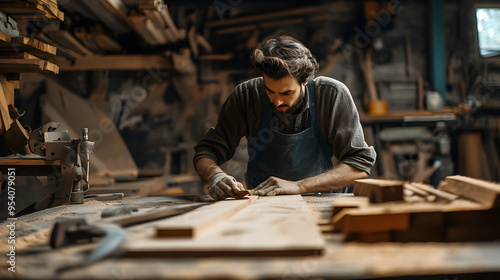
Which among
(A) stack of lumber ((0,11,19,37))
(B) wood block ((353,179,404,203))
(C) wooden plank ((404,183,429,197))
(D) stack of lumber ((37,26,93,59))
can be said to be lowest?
(C) wooden plank ((404,183,429,197))

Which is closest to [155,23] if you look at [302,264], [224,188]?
[224,188]

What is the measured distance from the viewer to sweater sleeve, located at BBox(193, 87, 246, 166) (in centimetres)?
296

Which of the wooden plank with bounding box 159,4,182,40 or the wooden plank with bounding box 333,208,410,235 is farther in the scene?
the wooden plank with bounding box 159,4,182,40

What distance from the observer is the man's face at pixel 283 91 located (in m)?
2.64

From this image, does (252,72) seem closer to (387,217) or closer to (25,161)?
(25,161)

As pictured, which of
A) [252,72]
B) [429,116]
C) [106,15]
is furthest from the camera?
[252,72]

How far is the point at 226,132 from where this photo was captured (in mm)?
3041

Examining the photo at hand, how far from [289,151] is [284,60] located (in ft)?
2.36

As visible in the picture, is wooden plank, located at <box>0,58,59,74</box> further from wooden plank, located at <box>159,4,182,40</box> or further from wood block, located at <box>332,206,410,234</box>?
wood block, located at <box>332,206,410,234</box>

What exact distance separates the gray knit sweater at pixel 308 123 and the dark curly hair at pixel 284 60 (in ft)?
0.70

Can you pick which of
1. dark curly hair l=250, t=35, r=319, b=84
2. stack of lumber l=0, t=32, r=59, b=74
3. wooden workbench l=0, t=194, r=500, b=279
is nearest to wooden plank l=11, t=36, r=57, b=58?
stack of lumber l=0, t=32, r=59, b=74

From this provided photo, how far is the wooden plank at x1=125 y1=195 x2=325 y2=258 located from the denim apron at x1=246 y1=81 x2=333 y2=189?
5.17 feet

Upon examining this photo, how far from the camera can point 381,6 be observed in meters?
6.75

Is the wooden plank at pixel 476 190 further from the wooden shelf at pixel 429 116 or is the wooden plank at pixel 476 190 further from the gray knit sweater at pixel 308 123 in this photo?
the wooden shelf at pixel 429 116
